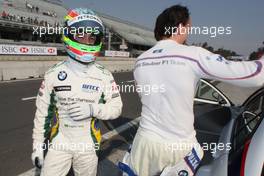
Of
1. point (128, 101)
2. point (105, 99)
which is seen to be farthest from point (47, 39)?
point (105, 99)

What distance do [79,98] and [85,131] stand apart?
0.95ft

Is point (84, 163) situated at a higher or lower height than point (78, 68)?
lower

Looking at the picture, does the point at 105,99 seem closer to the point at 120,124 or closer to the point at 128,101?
the point at 120,124

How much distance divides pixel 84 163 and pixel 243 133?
1.33 metres

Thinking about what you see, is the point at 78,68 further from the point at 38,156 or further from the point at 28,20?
the point at 28,20

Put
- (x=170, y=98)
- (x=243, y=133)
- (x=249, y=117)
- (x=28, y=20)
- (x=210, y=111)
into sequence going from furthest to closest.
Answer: (x=28, y=20) < (x=210, y=111) < (x=249, y=117) < (x=243, y=133) < (x=170, y=98)

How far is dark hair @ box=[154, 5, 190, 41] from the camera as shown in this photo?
2066mm

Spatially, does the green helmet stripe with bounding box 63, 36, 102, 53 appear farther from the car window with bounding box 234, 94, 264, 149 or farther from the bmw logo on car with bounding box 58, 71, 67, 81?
the car window with bounding box 234, 94, 264, 149

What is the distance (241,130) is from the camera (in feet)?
8.15

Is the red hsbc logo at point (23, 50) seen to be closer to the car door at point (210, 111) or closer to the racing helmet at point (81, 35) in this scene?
the car door at point (210, 111)

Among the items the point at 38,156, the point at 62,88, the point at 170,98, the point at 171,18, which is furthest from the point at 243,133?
the point at 38,156

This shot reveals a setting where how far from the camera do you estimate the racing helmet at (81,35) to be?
2576mm

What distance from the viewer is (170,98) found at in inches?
78.5

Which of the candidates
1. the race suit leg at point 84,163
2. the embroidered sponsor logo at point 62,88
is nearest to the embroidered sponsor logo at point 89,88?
the embroidered sponsor logo at point 62,88
